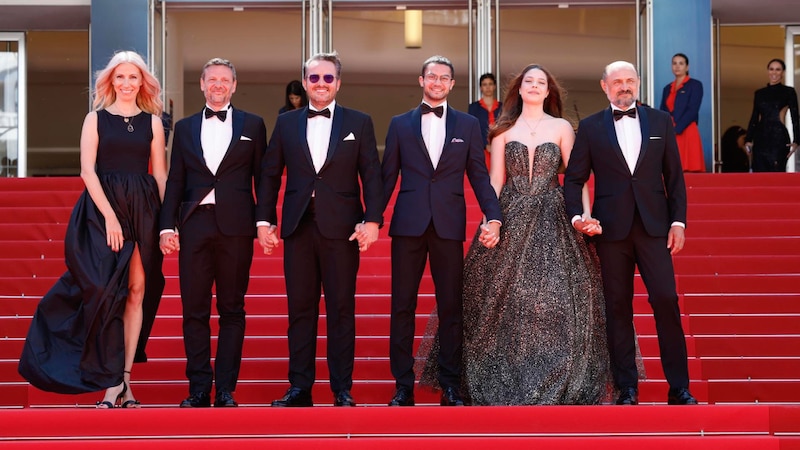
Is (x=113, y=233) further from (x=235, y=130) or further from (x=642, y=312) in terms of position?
(x=642, y=312)

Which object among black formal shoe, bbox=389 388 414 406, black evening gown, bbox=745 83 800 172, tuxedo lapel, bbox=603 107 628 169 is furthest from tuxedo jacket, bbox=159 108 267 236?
black evening gown, bbox=745 83 800 172

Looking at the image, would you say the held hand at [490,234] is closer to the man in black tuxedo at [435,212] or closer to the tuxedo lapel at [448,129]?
the man in black tuxedo at [435,212]

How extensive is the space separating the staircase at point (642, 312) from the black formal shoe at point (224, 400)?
897mm

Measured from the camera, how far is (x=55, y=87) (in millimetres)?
20531

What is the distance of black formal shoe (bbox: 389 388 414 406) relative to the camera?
227 inches

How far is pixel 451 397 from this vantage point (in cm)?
587

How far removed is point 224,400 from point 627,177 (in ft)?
7.62

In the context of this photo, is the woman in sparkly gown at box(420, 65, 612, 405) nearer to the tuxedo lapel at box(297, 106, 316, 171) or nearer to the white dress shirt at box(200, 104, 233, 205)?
the tuxedo lapel at box(297, 106, 316, 171)

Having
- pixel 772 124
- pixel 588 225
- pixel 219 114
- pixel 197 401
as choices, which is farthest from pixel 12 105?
pixel 588 225

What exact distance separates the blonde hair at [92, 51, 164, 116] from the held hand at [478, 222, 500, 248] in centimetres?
183

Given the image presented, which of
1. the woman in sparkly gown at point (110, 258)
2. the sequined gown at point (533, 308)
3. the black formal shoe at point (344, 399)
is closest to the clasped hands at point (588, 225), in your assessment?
the sequined gown at point (533, 308)

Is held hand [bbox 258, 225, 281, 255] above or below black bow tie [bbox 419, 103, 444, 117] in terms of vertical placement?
below

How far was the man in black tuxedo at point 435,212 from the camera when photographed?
592 centimetres

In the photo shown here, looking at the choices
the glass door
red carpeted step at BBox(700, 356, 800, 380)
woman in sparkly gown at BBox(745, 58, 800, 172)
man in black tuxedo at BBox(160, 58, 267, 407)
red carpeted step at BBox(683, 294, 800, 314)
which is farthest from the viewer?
the glass door
